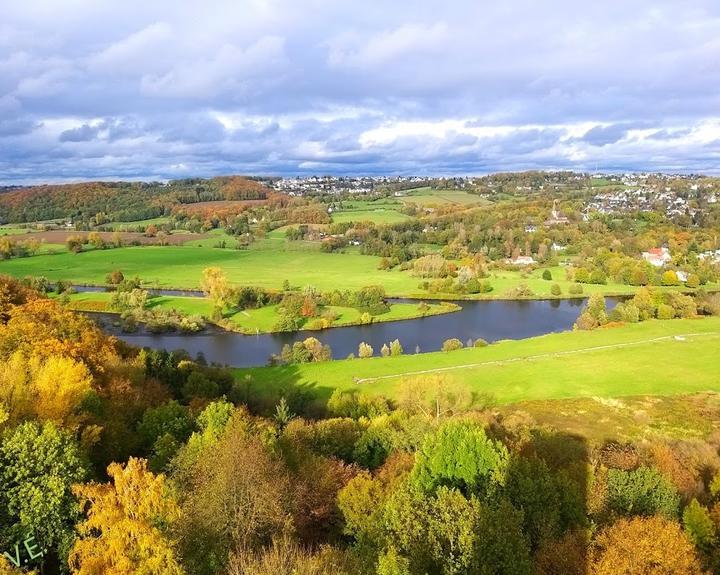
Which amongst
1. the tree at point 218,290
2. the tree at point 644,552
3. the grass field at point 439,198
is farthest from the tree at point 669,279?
the tree at point 644,552

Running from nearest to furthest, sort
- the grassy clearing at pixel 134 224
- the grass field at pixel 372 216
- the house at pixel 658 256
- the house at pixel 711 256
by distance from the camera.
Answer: the house at pixel 711 256, the house at pixel 658 256, the grassy clearing at pixel 134 224, the grass field at pixel 372 216

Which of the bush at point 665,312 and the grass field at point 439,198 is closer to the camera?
the bush at point 665,312

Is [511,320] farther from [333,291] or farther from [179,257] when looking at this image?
[179,257]

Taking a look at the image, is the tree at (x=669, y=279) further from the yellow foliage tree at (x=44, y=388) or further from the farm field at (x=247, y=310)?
the yellow foliage tree at (x=44, y=388)

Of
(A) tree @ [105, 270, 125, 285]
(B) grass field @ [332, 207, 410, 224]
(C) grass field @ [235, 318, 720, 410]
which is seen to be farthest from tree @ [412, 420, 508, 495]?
(B) grass field @ [332, 207, 410, 224]

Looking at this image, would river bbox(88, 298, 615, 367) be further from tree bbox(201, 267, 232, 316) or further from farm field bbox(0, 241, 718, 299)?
farm field bbox(0, 241, 718, 299)

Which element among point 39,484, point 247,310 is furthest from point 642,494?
point 247,310

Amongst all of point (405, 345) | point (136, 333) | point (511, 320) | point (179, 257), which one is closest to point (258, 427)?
point (405, 345)

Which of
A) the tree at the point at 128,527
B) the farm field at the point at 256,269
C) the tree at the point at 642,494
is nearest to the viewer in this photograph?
the tree at the point at 128,527
